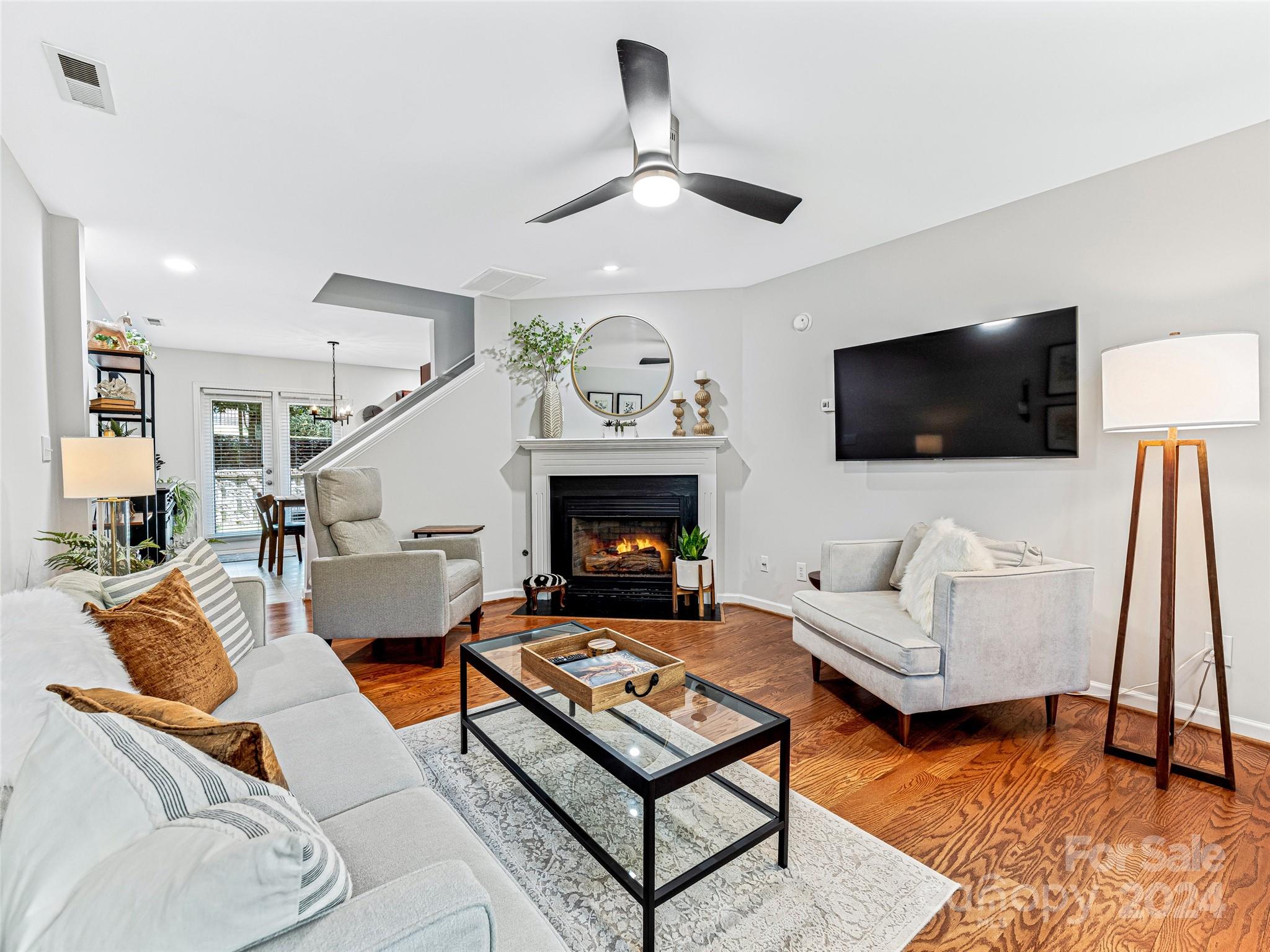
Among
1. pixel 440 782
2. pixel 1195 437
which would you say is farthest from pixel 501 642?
pixel 1195 437

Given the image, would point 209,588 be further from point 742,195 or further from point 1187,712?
point 1187,712

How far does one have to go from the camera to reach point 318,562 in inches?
119

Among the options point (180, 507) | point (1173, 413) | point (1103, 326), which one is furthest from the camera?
point (180, 507)

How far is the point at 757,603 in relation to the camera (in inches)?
170

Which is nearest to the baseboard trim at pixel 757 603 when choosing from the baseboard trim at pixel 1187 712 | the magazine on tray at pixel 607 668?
the baseboard trim at pixel 1187 712

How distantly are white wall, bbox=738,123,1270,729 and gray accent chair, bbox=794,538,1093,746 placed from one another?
0.51m

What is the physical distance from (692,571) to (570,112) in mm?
2879

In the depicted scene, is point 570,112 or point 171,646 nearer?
point 171,646

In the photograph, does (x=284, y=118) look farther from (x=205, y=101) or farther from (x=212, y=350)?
(x=212, y=350)

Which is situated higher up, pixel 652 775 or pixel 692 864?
pixel 652 775

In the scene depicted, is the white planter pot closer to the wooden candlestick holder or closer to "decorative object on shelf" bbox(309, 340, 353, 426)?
the wooden candlestick holder

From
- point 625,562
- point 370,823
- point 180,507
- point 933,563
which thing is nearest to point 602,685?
point 370,823

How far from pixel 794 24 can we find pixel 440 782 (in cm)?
266

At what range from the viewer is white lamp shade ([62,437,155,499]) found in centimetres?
238
